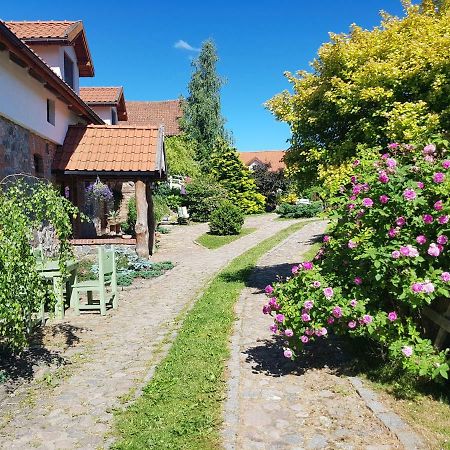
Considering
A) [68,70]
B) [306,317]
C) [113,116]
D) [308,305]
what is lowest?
[306,317]

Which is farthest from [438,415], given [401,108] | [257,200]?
[257,200]

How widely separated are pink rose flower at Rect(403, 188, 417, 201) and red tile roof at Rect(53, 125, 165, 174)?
9945 mm

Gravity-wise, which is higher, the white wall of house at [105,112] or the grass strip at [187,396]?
the white wall of house at [105,112]

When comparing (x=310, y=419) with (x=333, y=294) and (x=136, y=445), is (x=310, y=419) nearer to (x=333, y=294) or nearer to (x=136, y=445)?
(x=333, y=294)

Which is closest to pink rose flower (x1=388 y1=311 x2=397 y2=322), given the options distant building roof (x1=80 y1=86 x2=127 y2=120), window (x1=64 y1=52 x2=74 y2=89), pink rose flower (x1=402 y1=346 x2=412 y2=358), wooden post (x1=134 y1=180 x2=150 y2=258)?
pink rose flower (x1=402 y1=346 x2=412 y2=358)

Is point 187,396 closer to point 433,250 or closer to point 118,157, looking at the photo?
point 433,250

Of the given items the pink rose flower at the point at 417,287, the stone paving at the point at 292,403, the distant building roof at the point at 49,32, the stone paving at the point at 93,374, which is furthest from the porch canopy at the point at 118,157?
the pink rose flower at the point at 417,287

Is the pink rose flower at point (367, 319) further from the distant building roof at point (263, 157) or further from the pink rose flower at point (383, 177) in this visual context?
the distant building roof at point (263, 157)

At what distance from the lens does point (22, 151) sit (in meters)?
10.5

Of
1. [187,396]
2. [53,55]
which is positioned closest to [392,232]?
[187,396]

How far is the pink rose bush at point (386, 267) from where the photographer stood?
3.96 meters

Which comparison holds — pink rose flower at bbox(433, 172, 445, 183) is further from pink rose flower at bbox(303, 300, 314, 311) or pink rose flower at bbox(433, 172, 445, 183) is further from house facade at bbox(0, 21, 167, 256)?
house facade at bbox(0, 21, 167, 256)

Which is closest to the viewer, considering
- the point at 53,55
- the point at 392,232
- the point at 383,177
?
the point at 392,232

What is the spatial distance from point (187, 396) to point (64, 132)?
37.3ft
